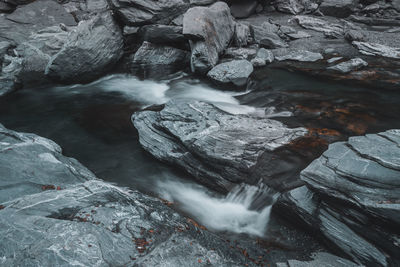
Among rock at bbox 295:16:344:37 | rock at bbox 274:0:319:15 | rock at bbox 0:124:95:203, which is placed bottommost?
rock at bbox 0:124:95:203

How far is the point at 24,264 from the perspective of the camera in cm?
307

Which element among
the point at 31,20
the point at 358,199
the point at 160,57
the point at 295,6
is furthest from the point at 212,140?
the point at 295,6

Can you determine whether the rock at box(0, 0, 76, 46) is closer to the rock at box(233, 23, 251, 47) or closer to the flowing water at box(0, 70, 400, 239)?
the flowing water at box(0, 70, 400, 239)

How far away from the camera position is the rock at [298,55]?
13.5 meters

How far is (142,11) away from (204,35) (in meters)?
3.89

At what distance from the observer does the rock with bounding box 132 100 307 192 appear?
5973 mm

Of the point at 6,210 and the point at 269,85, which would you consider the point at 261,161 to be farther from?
the point at 269,85

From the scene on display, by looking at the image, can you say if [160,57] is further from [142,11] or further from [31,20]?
[31,20]

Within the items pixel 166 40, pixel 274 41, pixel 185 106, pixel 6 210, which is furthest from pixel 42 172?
pixel 274 41

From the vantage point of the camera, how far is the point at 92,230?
11.8 feet

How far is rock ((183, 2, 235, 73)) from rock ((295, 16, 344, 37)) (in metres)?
7.20

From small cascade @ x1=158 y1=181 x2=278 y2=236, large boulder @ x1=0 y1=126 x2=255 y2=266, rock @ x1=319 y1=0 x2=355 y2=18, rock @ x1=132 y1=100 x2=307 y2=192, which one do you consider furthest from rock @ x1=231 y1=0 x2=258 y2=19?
large boulder @ x1=0 y1=126 x2=255 y2=266

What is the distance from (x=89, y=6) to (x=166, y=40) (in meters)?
11.3

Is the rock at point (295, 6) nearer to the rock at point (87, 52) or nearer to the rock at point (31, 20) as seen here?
the rock at point (87, 52)
